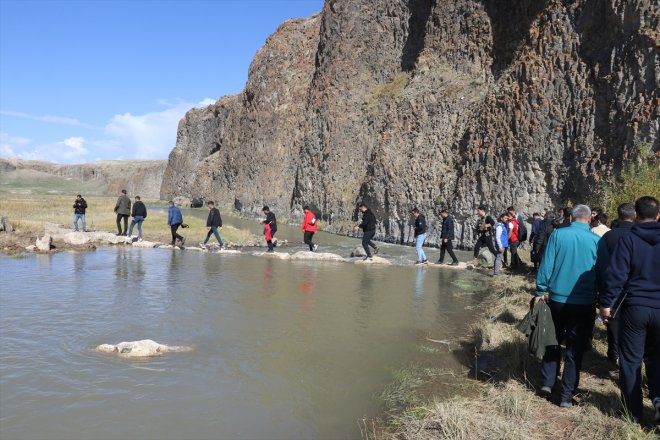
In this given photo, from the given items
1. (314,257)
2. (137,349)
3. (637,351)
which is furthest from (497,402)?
(314,257)

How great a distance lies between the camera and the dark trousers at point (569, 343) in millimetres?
5074

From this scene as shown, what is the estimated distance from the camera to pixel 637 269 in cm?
462

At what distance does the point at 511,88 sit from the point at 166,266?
59.2ft

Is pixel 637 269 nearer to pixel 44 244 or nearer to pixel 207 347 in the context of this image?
pixel 207 347

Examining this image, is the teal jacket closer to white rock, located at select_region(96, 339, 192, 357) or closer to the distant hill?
white rock, located at select_region(96, 339, 192, 357)

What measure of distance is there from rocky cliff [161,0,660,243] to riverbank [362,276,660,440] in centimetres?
1359

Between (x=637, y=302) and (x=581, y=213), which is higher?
(x=581, y=213)

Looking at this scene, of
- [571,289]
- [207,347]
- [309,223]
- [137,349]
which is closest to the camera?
[571,289]

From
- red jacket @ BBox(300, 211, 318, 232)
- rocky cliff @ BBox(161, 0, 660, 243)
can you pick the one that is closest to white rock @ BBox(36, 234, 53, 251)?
red jacket @ BBox(300, 211, 318, 232)

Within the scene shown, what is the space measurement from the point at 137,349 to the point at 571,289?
5.37 meters

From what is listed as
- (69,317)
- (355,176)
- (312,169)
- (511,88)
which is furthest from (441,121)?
(69,317)

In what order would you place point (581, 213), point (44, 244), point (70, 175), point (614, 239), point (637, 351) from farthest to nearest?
1. point (70, 175)
2. point (44, 244)
3. point (614, 239)
4. point (581, 213)
5. point (637, 351)

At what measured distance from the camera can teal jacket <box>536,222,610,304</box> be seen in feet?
17.0

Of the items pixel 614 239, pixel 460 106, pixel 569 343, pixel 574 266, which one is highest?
pixel 460 106
